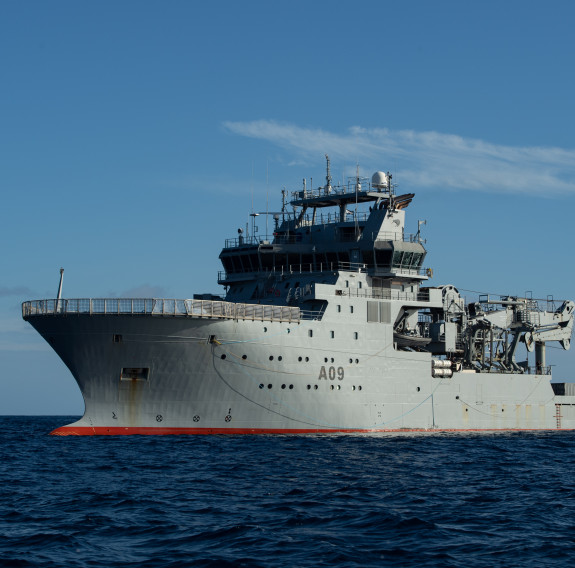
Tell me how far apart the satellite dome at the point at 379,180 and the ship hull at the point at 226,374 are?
9164 mm

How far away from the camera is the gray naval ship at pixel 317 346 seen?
36.5 m

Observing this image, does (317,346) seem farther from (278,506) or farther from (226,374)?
(278,506)

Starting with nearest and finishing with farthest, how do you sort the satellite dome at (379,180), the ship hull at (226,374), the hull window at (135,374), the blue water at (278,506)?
the blue water at (278,506) < the ship hull at (226,374) < the hull window at (135,374) < the satellite dome at (379,180)

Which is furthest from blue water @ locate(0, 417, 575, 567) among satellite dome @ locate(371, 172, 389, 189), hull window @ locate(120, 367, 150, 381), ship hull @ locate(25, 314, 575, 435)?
satellite dome @ locate(371, 172, 389, 189)

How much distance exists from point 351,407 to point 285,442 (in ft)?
19.0

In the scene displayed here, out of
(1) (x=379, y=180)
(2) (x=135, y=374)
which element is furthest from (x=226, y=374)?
(1) (x=379, y=180)

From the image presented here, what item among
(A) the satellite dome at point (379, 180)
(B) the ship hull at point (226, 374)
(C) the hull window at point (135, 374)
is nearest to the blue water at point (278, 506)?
(B) the ship hull at point (226, 374)

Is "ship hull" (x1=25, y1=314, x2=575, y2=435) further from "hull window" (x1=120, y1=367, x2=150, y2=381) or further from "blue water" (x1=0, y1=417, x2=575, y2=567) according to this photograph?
"blue water" (x1=0, y1=417, x2=575, y2=567)

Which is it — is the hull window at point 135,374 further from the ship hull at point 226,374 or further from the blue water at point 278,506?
the blue water at point 278,506

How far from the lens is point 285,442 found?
35.7m

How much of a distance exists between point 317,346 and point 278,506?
18.6m

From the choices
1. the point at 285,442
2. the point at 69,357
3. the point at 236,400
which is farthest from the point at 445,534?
the point at 69,357

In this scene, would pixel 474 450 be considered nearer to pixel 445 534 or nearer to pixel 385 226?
pixel 385 226

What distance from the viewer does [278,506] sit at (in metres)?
20.8
